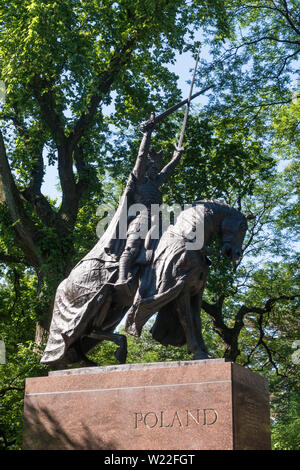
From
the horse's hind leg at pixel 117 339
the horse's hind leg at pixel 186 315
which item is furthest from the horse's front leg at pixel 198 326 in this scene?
the horse's hind leg at pixel 117 339

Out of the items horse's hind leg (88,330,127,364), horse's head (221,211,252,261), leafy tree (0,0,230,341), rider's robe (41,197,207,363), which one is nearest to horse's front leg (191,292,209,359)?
rider's robe (41,197,207,363)

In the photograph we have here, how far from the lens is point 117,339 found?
9.13 m

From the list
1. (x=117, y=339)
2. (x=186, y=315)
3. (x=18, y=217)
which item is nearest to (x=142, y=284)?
(x=186, y=315)

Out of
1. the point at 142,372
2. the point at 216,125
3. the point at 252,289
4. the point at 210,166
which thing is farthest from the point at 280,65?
the point at 142,372

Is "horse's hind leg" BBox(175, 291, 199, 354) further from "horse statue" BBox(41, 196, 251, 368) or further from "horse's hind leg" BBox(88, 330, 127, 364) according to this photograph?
"horse's hind leg" BBox(88, 330, 127, 364)

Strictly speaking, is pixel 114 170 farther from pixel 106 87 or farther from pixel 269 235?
pixel 269 235

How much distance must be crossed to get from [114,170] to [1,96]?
4029 mm

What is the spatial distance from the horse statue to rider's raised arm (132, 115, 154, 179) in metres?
1.20

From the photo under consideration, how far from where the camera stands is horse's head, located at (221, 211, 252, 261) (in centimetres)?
901

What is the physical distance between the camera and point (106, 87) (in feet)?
60.5

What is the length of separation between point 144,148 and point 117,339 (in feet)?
9.76

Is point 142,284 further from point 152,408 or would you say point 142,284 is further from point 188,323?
point 152,408

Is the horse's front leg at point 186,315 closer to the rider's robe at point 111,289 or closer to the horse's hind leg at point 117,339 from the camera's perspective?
the rider's robe at point 111,289

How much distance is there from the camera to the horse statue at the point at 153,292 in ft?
28.7
